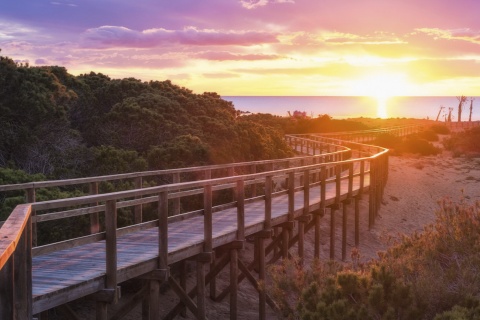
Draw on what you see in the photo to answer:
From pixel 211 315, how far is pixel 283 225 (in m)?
2.15

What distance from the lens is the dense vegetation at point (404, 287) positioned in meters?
6.89

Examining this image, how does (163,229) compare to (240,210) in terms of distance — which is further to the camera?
(240,210)

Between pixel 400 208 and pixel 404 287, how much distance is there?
1807 centimetres

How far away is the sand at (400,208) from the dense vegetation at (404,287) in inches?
70.0

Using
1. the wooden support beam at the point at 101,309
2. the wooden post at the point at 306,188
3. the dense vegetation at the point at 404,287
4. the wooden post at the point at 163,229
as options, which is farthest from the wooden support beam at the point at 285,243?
the wooden support beam at the point at 101,309

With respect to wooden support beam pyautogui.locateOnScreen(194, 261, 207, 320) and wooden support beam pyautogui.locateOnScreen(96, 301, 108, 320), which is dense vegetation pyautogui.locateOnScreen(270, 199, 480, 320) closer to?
wooden support beam pyautogui.locateOnScreen(194, 261, 207, 320)

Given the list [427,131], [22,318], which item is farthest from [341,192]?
[427,131]

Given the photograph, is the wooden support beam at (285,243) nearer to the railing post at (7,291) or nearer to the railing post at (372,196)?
the railing post at (372,196)

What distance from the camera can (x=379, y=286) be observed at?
686 centimetres

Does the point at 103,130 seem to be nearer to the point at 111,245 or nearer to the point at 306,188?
the point at 306,188

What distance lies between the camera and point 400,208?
2452 centimetres

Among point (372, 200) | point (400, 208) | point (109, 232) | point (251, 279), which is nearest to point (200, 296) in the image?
point (251, 279)

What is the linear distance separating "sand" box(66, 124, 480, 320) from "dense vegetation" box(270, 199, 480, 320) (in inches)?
70.0

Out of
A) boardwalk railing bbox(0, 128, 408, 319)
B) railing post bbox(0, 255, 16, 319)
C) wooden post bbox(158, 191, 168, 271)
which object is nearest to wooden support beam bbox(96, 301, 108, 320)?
boardwalk railing bbox(0, 128, 408, 319)
